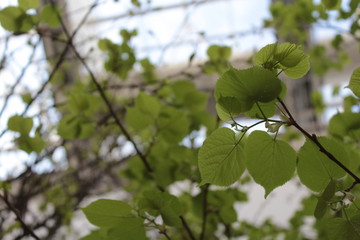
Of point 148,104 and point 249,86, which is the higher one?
point 249,86

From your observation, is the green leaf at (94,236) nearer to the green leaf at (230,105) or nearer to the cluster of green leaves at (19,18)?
the green leaf at (230,105)

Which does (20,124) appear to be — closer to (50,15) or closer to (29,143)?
(29,143)

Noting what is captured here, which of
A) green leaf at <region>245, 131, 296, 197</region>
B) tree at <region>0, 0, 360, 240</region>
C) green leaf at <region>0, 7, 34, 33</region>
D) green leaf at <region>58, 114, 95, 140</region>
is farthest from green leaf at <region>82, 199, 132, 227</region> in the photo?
green leaf at <region>0, 7, 34, 33</region>

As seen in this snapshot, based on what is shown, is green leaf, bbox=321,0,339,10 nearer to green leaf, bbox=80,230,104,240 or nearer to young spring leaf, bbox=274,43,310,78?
young spring leaf, bbox=274,43,310,78

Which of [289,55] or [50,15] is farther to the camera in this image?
[50,15]

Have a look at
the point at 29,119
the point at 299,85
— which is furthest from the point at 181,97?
the point at 299,85

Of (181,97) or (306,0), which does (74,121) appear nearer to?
(181,97)

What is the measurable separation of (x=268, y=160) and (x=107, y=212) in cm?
16

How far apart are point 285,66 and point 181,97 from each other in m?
0.39

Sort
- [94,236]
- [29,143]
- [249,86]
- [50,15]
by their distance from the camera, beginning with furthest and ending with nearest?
1. [50,15]
2. [29,143]
3. [94,236]
4. [249,86]

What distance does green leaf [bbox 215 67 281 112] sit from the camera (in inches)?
10.5

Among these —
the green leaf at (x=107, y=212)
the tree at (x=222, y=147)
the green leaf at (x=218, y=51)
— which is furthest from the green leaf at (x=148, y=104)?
the green leaf at (x=107, y=212)

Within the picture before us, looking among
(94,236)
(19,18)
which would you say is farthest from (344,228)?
(19,18)

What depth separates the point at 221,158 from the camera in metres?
0.31
